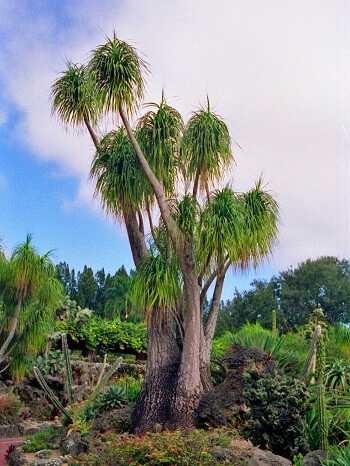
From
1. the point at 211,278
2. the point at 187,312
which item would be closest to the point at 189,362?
the point at 187,312

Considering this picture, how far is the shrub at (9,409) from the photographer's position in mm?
19469

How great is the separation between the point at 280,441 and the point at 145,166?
5.50m

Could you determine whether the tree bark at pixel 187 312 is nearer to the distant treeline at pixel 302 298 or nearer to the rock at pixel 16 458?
the rock at pixel 16 458

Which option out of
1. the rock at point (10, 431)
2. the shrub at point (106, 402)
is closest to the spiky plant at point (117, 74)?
the shrub at point (106, 402)

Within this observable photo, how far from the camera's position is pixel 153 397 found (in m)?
13.8

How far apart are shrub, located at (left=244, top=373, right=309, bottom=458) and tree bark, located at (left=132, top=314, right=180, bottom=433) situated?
2.03 meters

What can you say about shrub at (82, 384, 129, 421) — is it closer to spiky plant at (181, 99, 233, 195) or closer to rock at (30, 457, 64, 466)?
rock at (30, 457, 64, 466)

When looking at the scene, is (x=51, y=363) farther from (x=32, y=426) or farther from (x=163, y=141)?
(x=163, y=141)

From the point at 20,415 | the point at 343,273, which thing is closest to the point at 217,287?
the point at 20,415

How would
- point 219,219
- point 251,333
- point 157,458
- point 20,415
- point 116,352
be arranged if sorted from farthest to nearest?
point 116,352
point 20,415
point 251,333
point 219,219
point 157,458

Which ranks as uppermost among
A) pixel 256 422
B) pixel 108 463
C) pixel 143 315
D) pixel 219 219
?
pixel 219 219

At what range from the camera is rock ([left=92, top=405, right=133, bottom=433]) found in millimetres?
14055

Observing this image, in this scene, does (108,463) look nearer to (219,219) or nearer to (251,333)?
(219,219)

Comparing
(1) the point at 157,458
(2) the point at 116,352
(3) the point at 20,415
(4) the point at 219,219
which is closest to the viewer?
(1) the point at 157,458
